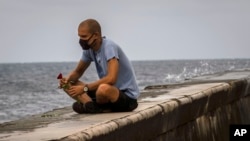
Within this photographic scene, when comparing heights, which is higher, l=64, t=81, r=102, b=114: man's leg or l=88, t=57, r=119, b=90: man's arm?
l=88, t=57, r=119, b=90: man's arm

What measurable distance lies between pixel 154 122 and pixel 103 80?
68cm

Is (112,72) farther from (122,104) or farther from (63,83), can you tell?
(63,83)

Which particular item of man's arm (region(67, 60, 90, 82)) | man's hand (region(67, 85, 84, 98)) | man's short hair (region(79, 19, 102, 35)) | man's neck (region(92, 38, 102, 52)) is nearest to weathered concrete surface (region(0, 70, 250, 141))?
man's hand (region(67, 85, 84, 98))

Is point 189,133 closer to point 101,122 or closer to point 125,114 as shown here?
point 125,114

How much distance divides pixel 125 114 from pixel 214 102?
2.28m

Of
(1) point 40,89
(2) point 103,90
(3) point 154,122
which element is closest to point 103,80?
(2) point 103,90

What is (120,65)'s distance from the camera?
6781 mm

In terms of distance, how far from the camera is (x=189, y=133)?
7246 mm

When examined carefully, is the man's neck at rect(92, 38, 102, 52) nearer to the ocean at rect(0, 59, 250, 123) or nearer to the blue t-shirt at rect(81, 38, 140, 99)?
the blue t-shirt at rect(81, 38, 140, 99)

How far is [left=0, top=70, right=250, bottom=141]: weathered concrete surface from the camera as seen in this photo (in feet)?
17.6

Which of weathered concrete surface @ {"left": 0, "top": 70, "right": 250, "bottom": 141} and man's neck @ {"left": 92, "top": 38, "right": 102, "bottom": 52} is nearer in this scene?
weathered concrete surface @ {"left": 0, "top": 70, "right": 250, "bottom": 141}

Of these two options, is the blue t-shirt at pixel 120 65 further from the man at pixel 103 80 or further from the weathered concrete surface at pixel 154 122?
the weathered concrete surface at pixel 154 122

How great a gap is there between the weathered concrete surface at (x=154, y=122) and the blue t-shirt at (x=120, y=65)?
26 cm

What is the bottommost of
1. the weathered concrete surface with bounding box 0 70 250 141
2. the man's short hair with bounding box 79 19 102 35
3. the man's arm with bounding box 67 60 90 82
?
the weathered concrete surface with bounding box 0 70 250 141
